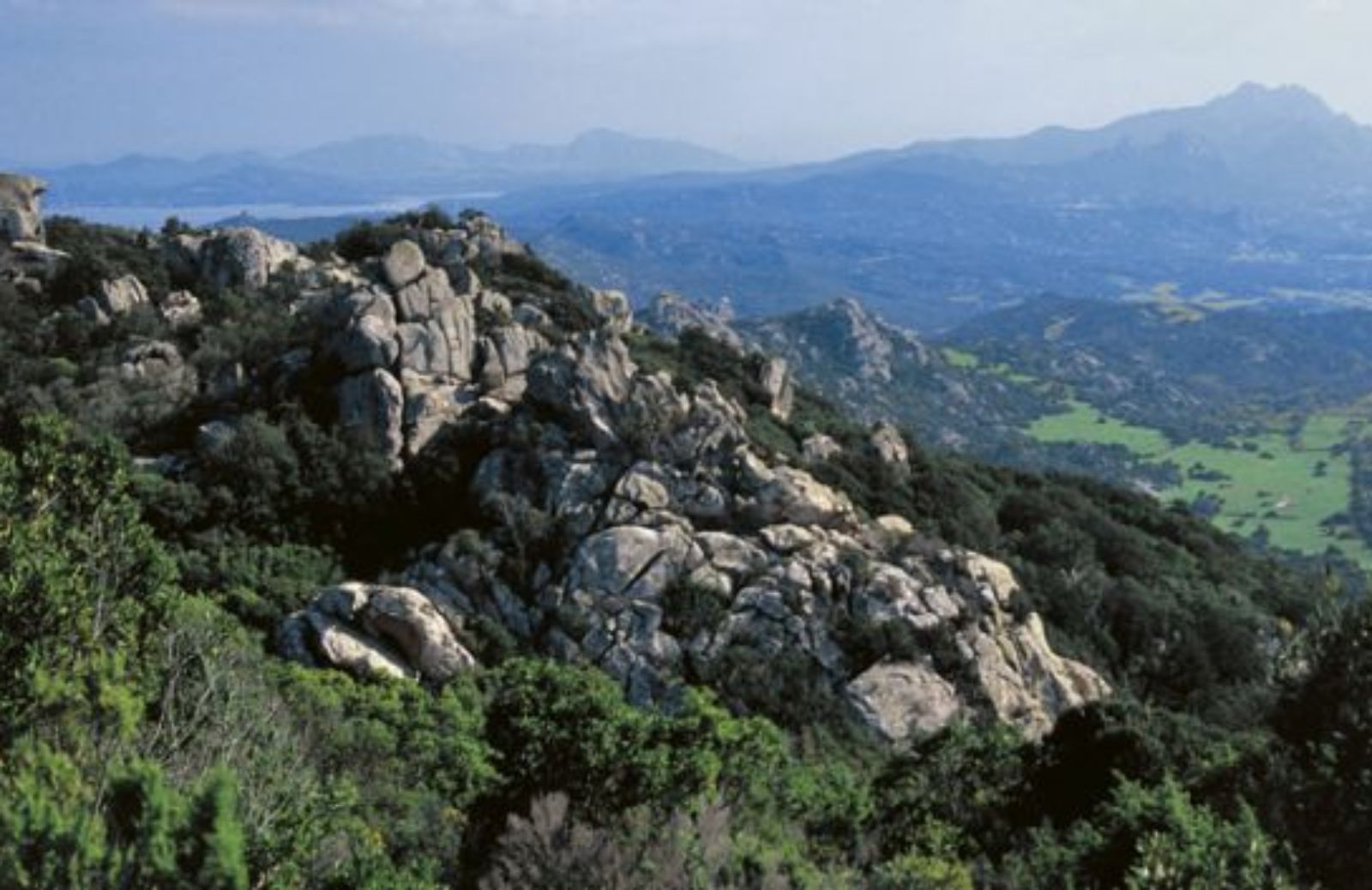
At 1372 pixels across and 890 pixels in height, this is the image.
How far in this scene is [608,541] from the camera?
36.6 m

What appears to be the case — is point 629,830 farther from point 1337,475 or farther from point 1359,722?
point 1337,475

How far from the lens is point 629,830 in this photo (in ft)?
69.1

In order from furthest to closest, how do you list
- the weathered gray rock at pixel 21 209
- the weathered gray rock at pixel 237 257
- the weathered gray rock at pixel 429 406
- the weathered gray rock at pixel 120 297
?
the weathered gray rock at pixel 237 257, the weathered gray rock at pixel 21 209, the weathered gray rock at pixel 120 297, the weathered gray rock at pixel 429 406

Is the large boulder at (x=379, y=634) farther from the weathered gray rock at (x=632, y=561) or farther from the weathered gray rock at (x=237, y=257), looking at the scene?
the weathered gray rock at (x=237, y=257)

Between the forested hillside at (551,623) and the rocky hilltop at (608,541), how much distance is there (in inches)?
5.5

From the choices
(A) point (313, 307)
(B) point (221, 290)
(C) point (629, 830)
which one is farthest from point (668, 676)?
(B) point (221, 290)

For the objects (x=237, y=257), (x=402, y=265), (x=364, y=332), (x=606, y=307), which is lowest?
(x=606, y=307)

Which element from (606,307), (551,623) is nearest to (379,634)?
(551,623)

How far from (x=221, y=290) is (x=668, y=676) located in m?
34.0

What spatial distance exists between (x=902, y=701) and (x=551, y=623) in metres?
10.5

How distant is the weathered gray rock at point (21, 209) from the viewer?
55.9 meters

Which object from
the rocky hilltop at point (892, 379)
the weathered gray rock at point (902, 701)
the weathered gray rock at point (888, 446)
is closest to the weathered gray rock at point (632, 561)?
the weathered gray rock at point (902, 701)

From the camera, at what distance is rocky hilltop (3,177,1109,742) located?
113 ft

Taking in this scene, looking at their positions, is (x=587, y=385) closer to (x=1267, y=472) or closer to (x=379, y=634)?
(x=379, y=634)
